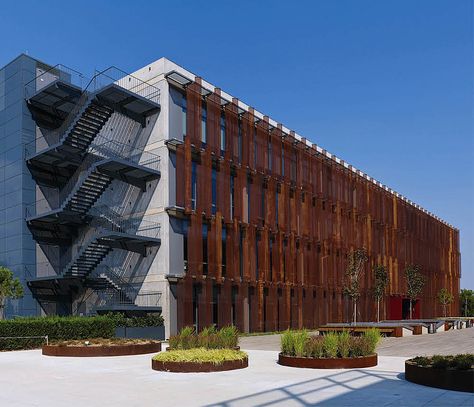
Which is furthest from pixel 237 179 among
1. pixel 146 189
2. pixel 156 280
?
pixel 156 280

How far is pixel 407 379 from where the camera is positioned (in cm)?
1455

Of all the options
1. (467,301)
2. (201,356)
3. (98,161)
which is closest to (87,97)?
(98,161)

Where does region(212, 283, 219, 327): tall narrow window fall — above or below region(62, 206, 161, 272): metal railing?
below

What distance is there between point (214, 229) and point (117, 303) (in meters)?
8.04

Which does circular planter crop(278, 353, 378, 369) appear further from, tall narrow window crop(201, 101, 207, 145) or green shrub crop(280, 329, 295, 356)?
tall narrow window crop(201, 101, 207, 145)

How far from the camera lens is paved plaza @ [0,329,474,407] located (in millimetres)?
11906

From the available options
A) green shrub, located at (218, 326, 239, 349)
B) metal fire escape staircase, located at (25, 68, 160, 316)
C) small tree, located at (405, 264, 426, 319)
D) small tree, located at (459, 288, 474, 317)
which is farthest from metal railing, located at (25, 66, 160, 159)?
small tree, located at (459, 288, 474, 317)

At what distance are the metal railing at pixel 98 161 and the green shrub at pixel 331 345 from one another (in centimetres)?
2106

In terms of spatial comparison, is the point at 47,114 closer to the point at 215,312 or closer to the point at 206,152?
the point at 206,152

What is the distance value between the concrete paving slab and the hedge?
8.59m

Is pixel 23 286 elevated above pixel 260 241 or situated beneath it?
situated beneath

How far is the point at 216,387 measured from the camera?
1384 centimetres

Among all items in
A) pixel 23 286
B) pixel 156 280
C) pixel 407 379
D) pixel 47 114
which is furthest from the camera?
pixel 47 114

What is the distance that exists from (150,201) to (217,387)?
2359 centimetres
